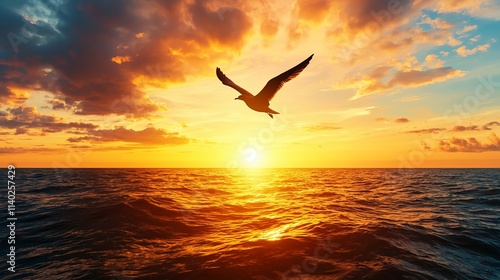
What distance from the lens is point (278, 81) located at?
748 centimetres

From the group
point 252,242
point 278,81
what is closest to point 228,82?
point 278,81

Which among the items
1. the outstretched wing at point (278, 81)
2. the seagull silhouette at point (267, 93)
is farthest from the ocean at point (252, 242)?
the outstretched wing at point (278, 81)

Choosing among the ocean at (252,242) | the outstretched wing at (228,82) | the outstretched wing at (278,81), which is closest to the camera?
the outstretched wing at (278,81)

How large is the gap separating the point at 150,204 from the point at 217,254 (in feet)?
30.1

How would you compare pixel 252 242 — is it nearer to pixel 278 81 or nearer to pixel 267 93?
pixel 267 93

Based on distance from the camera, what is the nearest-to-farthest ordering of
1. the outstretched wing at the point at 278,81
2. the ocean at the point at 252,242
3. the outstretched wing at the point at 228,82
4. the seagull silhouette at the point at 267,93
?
1. the outstretched wing at the point at 278,81
2. the seagull silhouette at the point at 267,93
3. the outstretched wing at the point at 228,82
4. the ocean at the point at 252,242

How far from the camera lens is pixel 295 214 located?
50.3 feet

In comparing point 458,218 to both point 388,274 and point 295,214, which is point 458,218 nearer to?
point 295,214

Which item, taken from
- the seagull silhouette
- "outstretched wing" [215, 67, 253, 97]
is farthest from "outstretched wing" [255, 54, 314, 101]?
"outstretched wing" [215, 67, 253, 97]

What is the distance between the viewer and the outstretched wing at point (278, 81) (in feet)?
23.3

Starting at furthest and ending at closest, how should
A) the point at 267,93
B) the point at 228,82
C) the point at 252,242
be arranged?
1. the point at 252,242
2. the point at 228,82
3. the point at 267,93

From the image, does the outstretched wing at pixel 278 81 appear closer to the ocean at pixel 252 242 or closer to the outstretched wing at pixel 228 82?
the outstretched wing at pixel 228 82

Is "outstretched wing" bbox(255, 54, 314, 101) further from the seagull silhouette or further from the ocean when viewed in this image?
the ocean

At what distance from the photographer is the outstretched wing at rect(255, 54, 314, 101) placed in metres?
7.11
